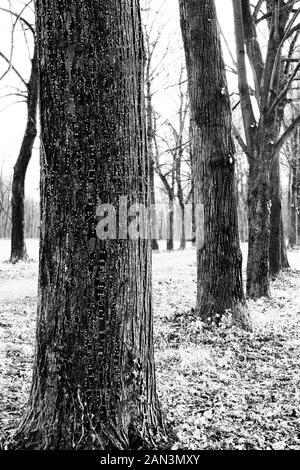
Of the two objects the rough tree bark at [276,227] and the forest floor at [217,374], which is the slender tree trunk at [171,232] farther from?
the forest floor at [217,374]

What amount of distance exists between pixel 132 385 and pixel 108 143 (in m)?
1.51

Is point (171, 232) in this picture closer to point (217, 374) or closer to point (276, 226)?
point (276, 226)

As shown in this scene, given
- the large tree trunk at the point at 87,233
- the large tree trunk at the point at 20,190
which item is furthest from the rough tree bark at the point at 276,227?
the large tree trunk at the point at 87,233

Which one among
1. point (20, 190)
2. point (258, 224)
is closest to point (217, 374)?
point (258, 224)

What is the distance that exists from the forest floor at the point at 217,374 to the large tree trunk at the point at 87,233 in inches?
23.0

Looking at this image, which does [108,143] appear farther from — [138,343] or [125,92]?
[138,343]

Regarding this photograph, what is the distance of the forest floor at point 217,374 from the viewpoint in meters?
3.30

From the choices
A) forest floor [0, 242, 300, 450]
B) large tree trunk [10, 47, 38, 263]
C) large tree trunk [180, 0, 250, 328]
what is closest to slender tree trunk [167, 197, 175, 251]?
large tree trunk [10, 47, 38, 263]

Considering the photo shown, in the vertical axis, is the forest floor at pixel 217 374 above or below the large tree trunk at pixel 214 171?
below

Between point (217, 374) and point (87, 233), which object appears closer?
point (87, 233)

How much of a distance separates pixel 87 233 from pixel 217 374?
2689mm

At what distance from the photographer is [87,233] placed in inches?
104
